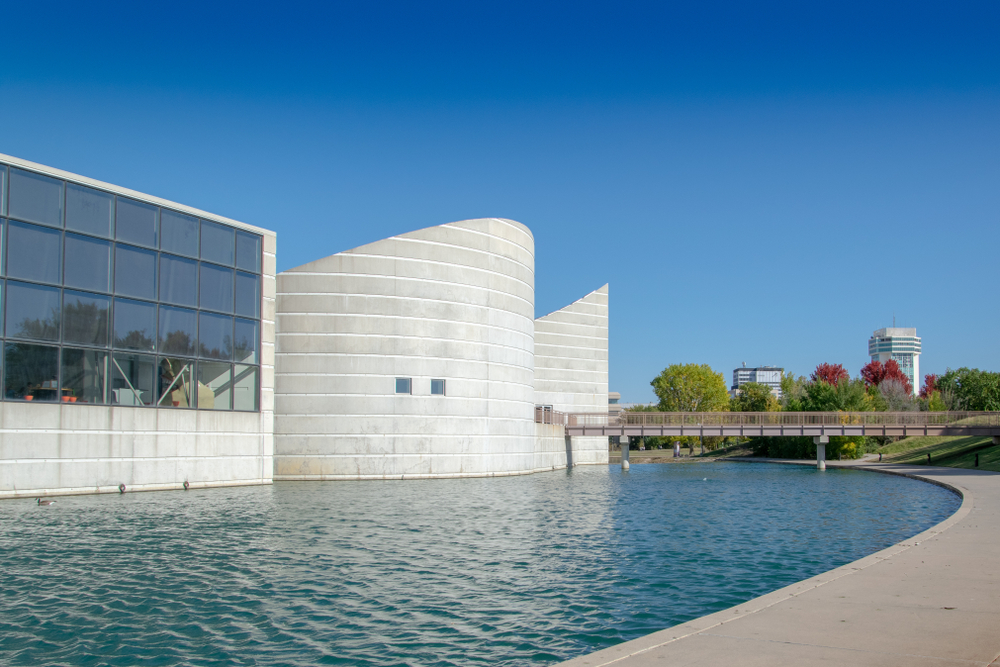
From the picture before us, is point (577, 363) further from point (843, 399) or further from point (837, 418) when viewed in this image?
point (843, 399)

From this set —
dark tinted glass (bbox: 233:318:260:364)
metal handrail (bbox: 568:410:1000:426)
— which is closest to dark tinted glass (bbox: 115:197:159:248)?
dark tinted glass (bbox: 233:318:260:364)

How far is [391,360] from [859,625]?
43.7m

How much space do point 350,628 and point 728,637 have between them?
604 centimetres

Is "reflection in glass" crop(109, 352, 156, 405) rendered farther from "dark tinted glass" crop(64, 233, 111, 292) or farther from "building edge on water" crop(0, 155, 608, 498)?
Result: "dark tinted glass" crop(64, 233, 111, 292)

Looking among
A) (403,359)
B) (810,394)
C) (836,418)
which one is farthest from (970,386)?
(403,359)

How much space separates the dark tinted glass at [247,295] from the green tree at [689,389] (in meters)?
97.2

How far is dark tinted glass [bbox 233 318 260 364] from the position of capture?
4394 centimetres

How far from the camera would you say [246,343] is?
44.4 meters

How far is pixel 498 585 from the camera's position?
52.9 ft

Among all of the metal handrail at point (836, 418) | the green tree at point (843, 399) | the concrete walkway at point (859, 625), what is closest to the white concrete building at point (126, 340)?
the concrete walkway at point (859, 625)

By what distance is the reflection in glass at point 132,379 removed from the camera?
3788 cm

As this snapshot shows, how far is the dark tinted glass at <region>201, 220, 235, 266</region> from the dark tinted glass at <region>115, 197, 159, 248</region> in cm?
293

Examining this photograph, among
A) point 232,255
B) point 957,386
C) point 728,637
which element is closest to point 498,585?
point 728,637

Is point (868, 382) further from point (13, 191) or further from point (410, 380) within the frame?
point (13, 191)
